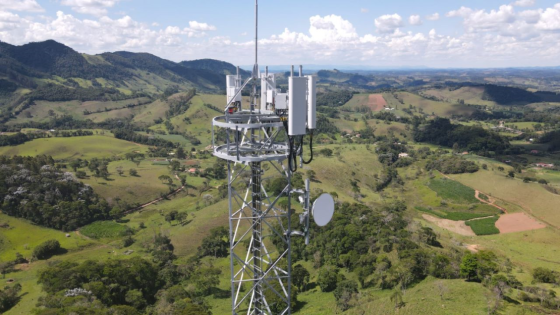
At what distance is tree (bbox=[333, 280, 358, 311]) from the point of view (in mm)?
35750

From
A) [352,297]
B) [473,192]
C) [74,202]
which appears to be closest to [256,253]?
[352,297]

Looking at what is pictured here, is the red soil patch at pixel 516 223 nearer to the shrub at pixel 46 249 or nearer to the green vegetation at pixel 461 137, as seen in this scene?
the green vegetation at pixel 461 137

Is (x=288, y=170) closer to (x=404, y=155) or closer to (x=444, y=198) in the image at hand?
(x=444, y=198)

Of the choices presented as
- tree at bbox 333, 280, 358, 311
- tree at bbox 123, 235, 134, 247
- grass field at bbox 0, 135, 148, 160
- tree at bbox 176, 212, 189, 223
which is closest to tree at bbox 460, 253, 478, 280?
tree at bbox 333, 280, 358, 311

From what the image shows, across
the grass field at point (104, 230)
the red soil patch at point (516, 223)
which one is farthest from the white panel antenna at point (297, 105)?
the red soil patch at point (516, 223)

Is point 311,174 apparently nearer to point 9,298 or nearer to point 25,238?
point 25,238

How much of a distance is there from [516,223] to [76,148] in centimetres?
15206

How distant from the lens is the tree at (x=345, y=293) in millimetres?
35750

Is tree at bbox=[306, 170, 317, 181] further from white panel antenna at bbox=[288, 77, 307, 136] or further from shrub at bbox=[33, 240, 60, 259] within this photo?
white panel antenna at bbox=[288, 77, 307, 136]

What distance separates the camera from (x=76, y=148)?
13688 cm

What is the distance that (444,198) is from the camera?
9531 centimetres

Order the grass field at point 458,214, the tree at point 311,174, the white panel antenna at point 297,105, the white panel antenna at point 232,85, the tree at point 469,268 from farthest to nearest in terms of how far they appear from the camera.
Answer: the tree at point 311,174
the grass field at point 458,214
the tree at point 469,268
the white panel antenna at point 232,85
the white panel antenna at point 297,105

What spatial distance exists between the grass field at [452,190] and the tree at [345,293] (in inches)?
2687

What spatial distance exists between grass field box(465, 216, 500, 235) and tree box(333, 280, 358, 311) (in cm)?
4950
